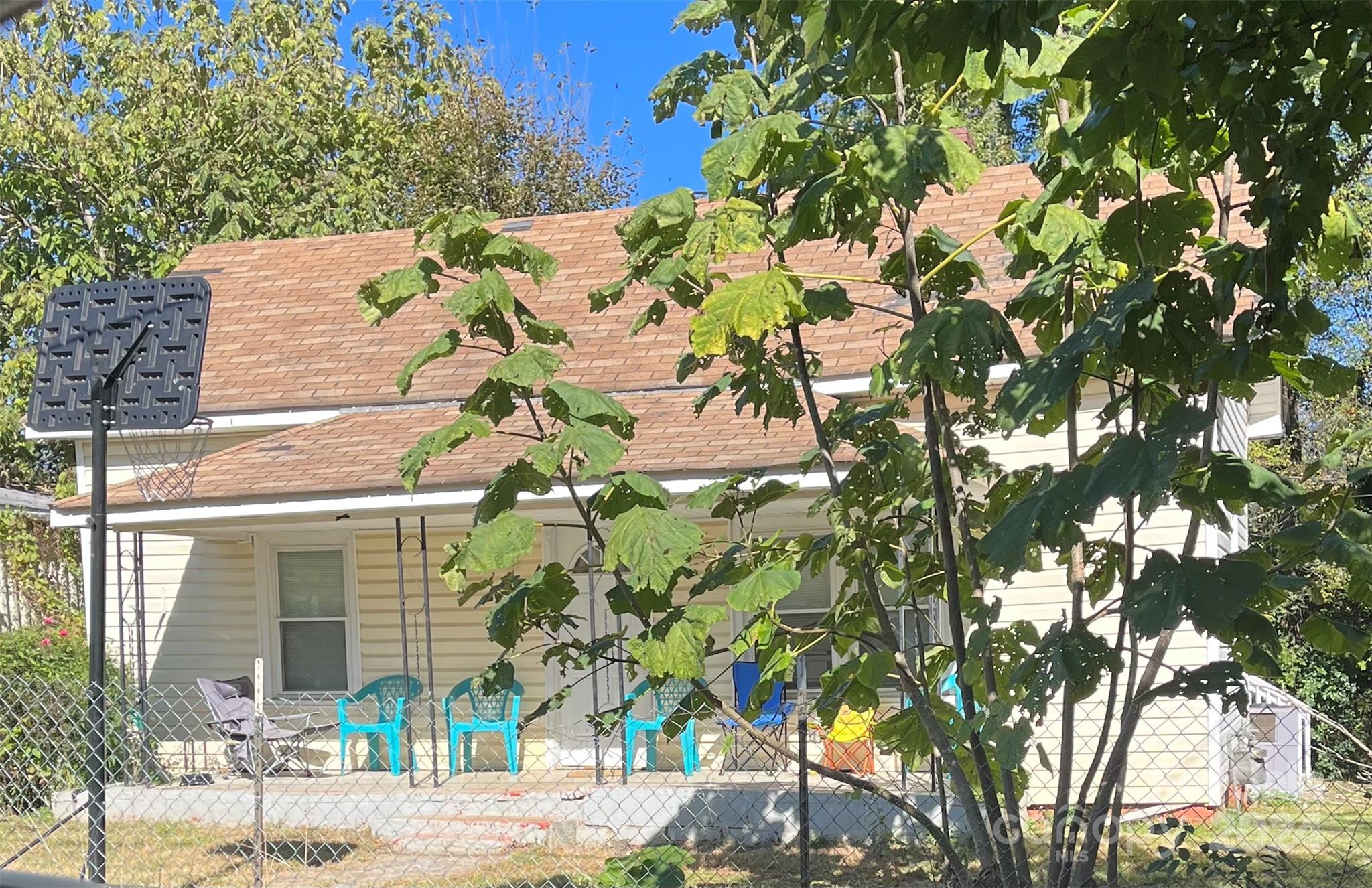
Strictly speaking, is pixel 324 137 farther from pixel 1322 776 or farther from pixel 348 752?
pixel 1322 776

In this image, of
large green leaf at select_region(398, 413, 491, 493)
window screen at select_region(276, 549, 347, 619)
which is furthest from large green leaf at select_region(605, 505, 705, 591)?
window screen at select_region(276, 549, 347, 619)

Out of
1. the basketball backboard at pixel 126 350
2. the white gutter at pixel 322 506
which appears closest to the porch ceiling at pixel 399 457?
the white gutter at pixel 322 506

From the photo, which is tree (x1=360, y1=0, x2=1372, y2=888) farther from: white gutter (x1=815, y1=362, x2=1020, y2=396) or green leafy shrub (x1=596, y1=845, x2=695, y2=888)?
white gutter (x1=815, y1=362, x2=1020, y2=396)

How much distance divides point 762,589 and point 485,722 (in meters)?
7.87

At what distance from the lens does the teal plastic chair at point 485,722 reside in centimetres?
1141

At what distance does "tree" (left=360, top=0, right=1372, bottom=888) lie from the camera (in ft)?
11.2

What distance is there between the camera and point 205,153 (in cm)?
2367

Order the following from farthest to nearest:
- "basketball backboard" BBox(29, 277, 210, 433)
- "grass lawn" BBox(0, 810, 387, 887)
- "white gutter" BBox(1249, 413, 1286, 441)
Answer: "white gutter" BBox(1249, 413, 1286, 441)
"grass lawn" BBox(0, 810, 387, 887)
"basketball backboard" BBox(29, 277, 210, 433)

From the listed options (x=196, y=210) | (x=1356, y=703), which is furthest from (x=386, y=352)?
(x=196, y=210)

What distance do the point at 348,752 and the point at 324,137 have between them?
48.2 feet

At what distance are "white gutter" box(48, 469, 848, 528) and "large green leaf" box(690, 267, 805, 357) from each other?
5.24 metres

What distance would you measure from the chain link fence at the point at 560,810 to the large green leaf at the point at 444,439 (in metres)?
3.47

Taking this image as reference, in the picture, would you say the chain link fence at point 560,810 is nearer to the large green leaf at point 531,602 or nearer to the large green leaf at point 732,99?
the large green leaf at point 531,602

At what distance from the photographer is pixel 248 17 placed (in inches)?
1006
